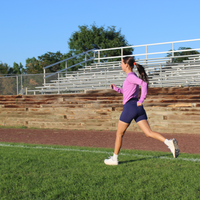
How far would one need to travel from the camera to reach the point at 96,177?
4207 millimetres

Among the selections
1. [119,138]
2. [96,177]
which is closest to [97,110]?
[119,138]

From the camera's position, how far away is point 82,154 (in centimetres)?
608

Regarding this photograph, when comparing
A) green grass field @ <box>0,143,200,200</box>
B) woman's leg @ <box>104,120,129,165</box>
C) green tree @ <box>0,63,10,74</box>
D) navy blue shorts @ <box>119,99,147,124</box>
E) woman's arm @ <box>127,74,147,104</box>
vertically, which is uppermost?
green tree @ <box>0,63,10,74</box>

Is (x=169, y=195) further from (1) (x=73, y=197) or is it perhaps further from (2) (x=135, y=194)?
(1) (x=73, y=197)

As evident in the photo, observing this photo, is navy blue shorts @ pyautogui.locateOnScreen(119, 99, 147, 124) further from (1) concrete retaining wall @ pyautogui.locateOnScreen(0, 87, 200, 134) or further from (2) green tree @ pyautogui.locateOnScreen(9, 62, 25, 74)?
(2) green tree @ pyautogui.locateOnScreen(9, 62, 25, 74)

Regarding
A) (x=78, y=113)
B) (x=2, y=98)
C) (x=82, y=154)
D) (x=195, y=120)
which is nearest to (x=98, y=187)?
(x=82, y=154)

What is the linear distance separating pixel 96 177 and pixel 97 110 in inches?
306

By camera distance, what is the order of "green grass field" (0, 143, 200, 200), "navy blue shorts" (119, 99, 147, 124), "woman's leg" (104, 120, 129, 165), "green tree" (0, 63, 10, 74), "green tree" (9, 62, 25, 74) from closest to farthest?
"green grass field" (0, 143, 200, 200), "navy blue shorts" (119, 99, 147, 124), "woman's leg" (104, 120, 129, 165), "green tree" (0, 63, 10, 74), "green tree" (9, 62, 25, 74)

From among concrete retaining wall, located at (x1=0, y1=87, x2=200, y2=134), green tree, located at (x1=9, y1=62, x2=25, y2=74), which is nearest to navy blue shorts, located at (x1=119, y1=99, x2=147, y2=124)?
concrete retaining wall, located at (x1=0, y1=87, x2=200, y2=134)


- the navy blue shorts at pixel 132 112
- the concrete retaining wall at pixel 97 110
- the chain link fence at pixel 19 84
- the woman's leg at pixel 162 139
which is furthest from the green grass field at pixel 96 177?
the chain link fence at pixel 19 84

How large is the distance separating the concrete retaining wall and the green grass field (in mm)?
4717

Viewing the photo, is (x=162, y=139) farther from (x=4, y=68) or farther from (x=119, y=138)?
(x=4, y=68)

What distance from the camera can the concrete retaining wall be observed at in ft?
34.3

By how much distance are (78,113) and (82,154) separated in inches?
246
